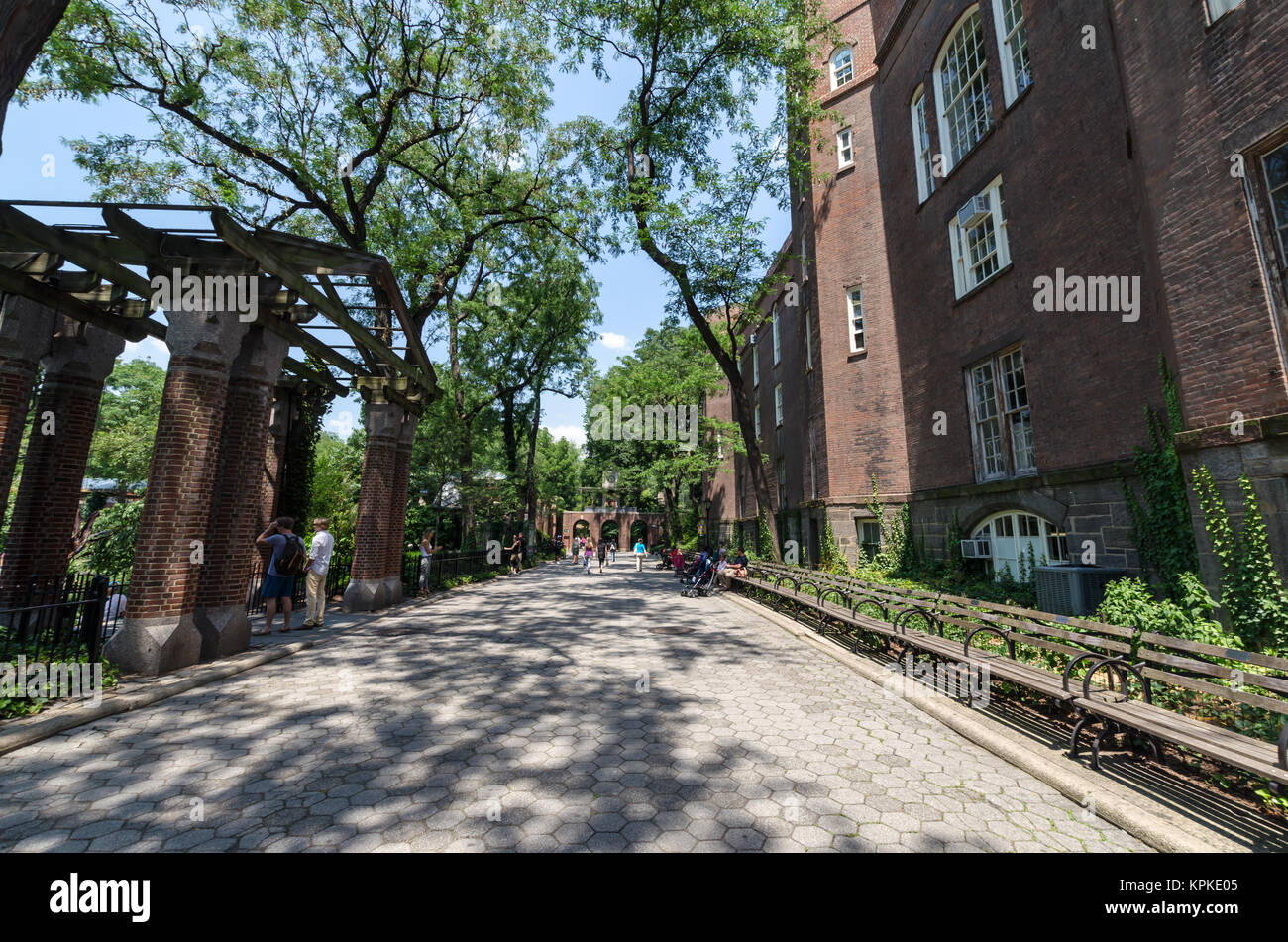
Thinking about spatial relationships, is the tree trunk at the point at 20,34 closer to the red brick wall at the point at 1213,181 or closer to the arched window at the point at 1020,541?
the red brick wall at the point at 1213,181

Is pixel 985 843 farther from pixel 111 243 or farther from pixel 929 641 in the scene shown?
pixel 111 243

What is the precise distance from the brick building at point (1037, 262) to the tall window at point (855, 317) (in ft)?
0.21

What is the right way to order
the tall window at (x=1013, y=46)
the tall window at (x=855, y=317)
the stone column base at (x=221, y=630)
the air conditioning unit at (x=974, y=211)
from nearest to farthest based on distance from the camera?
the stone column base at (x=221, y=630), the tall window at (x=1013, y=46), the air conditioning unit at (x=974, y=211), the tall window at (x=855, y=317)

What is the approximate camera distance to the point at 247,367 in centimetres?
801

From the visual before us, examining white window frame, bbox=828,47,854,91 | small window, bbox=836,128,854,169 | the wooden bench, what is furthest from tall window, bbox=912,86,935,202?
the wooden bench

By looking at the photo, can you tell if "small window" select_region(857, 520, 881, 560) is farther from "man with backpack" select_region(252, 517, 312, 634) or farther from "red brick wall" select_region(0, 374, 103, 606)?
"red brick wall" select_region(0, 374, 103, 606)

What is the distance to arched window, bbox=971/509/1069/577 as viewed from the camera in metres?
9.52

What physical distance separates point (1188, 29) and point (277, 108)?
17.3 metres

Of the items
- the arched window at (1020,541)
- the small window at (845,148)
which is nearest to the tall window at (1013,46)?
the small window at (845,148)

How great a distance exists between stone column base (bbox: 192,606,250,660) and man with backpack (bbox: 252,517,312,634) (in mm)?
1534

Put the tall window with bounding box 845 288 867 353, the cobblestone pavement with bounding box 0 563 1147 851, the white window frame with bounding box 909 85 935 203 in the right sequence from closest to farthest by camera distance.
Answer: the cobblestone pavement with bounding box 0 563 1147 851 → the white window frame with bounding box 909 85 935 203 → the tall window with bounding box 845 288 867 353

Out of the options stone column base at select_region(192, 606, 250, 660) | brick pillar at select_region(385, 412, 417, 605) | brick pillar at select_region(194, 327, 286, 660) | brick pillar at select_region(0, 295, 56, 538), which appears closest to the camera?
brick pillar at select_region(0, 295, 56, 538)

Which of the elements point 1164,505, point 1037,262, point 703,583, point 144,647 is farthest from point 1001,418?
point 144,647

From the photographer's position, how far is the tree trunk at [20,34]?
11.6ft
